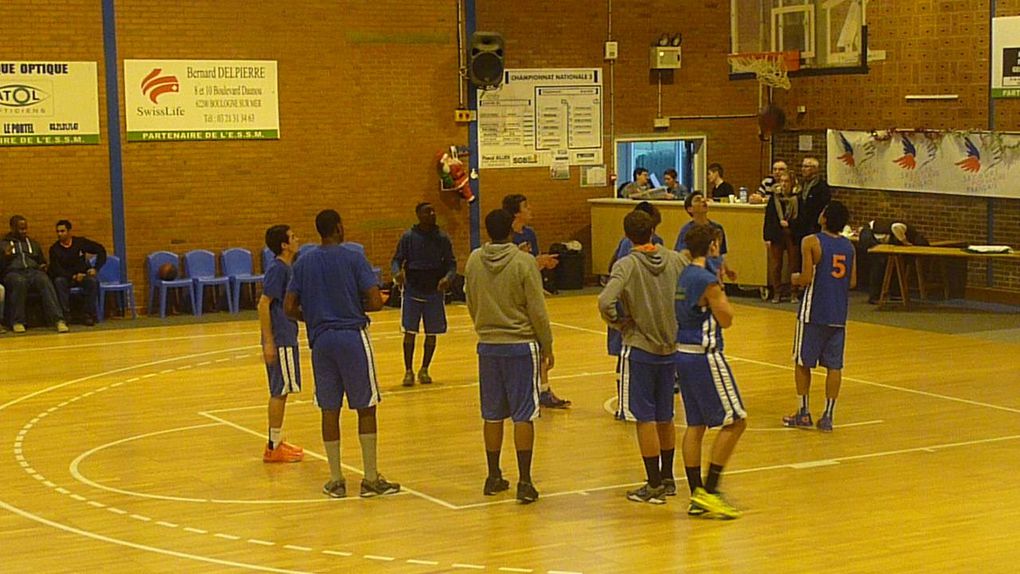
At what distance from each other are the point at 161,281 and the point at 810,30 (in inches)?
399

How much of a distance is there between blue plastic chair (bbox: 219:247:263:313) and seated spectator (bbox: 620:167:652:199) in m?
5.86

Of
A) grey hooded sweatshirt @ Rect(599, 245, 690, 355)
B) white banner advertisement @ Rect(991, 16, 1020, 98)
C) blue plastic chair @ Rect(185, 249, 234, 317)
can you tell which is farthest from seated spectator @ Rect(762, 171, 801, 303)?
grey hooded sweatshirt @ Rect(599, 245, 690, 355)

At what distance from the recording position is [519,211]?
417 inches

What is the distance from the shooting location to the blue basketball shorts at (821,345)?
11242mm

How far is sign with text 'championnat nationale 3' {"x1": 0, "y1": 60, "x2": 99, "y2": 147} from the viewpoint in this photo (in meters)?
18.7

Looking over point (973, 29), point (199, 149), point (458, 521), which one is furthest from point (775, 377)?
point (199, 149)

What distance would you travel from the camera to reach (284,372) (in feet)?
33.8

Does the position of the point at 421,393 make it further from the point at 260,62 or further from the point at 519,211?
the point at 260,62

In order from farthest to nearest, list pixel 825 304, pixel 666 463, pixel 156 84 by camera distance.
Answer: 1. pixel 156 84
2. pixel 825 304
3. pixel 666 463

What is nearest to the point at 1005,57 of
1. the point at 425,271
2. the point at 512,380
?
the point at 425,271

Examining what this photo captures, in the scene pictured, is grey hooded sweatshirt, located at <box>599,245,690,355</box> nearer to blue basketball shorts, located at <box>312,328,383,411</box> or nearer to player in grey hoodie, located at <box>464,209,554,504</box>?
player in grey hoodie, located at <box>464,209,554,504</box>

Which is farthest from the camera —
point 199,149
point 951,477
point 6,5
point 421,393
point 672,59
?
point 672,59

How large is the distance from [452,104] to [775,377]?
29.9ft

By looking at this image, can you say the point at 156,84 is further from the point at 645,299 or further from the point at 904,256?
the point at 645,299
